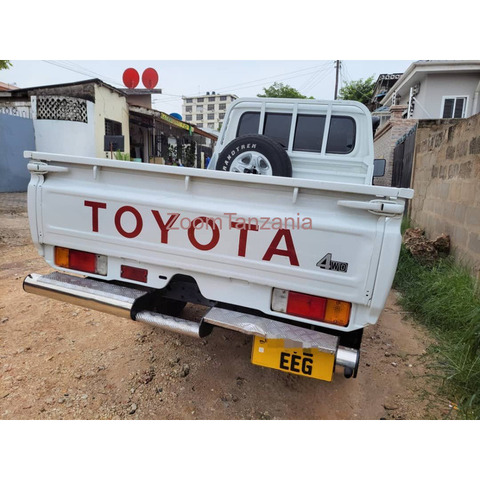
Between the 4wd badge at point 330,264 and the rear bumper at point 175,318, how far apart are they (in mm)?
380

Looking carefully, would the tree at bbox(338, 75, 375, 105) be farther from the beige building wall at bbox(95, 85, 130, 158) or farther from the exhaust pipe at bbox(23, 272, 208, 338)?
the exhaust pipe at bbox(23, 272, 208, 338)

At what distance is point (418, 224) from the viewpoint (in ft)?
20.7

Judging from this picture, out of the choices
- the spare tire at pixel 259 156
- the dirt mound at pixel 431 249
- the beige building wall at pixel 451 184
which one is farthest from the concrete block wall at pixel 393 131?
the spare tire at pixel 259 156

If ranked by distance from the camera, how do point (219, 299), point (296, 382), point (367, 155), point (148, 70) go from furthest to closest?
point (148, 70) → point (367, 155) → point (296, 382) → point (219, 299)

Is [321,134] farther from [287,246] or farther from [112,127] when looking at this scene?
[112,127]

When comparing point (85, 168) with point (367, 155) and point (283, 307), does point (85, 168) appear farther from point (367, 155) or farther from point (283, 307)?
point (367, 155)

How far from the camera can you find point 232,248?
1.92 meters

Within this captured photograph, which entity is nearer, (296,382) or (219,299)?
(219,299)

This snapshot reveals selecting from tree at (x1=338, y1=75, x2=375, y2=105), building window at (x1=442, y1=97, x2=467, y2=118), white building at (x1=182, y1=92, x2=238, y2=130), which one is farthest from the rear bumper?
white building at (x1=182, y1=92, x2=238, y2=130)

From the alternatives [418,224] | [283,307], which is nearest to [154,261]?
[283,307]

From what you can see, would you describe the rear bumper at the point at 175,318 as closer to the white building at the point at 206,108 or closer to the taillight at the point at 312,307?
the taillight at the point at 312,307

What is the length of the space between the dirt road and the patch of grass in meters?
0.17

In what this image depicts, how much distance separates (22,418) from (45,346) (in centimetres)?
84

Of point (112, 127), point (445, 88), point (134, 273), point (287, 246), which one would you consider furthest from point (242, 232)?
point (445, 88)
